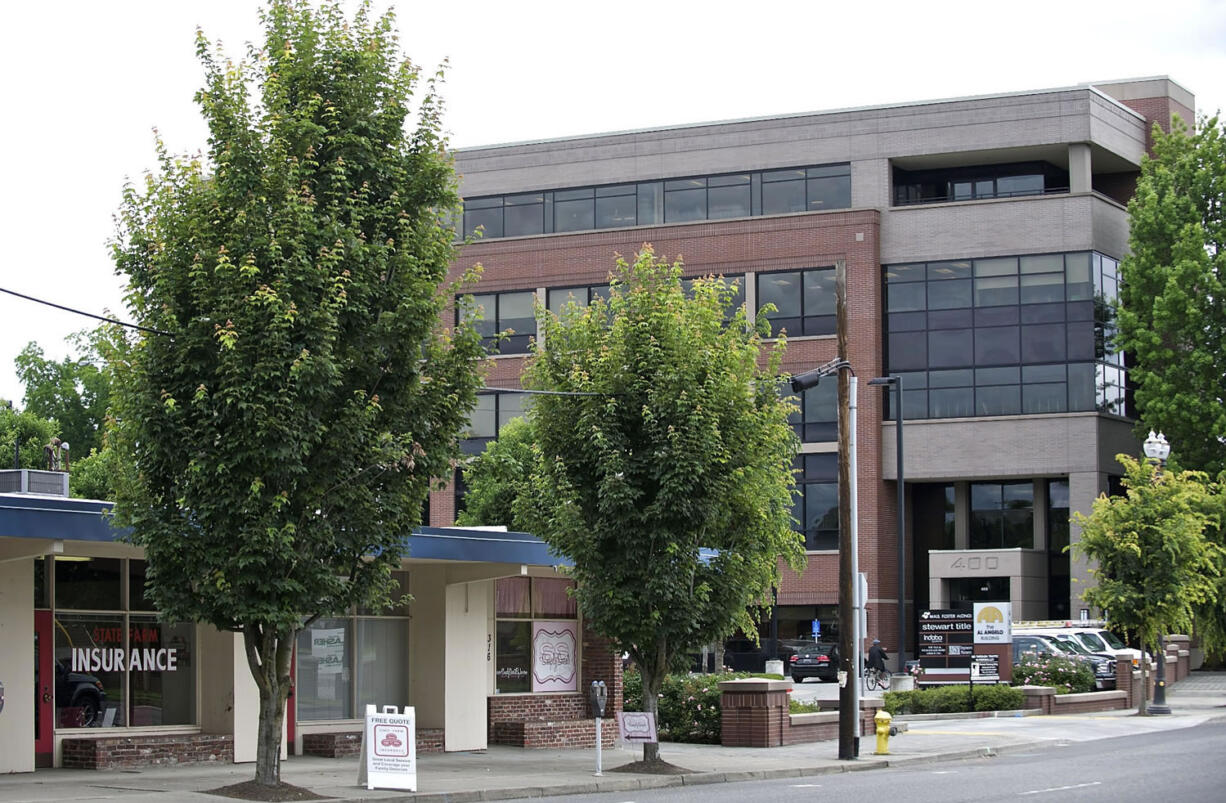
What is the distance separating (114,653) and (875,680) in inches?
1191

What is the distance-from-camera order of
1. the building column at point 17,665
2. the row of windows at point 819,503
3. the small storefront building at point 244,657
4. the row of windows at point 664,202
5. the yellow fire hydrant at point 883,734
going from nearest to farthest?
the building column at point 17,665
the small storefront building at point 244,657
the yellow fire hydrant at point 883,734
the row of windows at point 819,503
the row of windows at point 664,202

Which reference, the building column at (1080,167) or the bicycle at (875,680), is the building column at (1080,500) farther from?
the building column at (1080,167)

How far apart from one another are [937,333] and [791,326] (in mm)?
5319

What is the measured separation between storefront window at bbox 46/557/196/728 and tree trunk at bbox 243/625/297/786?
12.5 ft

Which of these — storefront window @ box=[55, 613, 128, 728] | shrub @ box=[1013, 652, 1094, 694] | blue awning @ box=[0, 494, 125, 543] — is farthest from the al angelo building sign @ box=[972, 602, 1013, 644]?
blue awning @ box=[0, 494, 125, 543]

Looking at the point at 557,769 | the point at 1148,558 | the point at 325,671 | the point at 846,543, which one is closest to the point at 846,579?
the point at 846,543

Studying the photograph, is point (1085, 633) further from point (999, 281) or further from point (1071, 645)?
point (999, 281)

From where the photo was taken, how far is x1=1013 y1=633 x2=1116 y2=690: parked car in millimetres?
41438

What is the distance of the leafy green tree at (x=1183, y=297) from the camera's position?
166 feet

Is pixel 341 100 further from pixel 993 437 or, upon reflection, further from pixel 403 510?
pixel 993 437

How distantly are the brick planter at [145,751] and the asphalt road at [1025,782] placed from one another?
6120 mm

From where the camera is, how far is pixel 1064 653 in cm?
4222

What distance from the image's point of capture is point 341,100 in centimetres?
1886

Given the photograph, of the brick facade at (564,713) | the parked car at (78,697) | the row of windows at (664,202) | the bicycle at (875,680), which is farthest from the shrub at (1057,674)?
the row of windows at (664,202)
